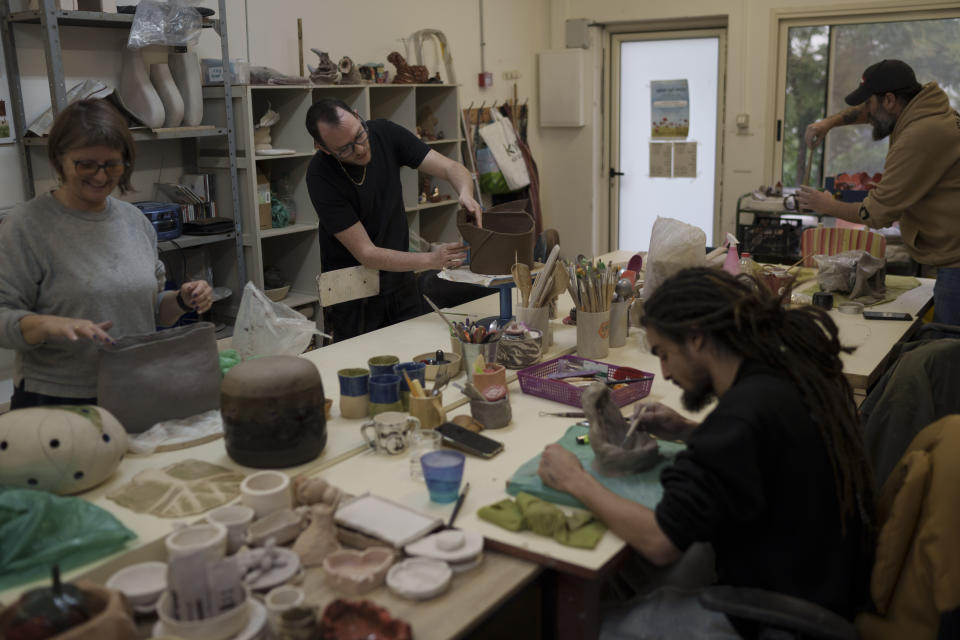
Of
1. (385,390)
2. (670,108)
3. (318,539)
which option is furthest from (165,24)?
(670,108)

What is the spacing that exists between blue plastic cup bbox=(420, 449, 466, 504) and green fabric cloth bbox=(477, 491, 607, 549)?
82 millimetres

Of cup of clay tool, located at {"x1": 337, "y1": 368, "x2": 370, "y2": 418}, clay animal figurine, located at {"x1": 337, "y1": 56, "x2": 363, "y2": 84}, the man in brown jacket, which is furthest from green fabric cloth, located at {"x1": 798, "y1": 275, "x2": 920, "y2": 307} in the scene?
clay animal figurine, located at {"x1": 337, "y1": 56, "x2": 363, "y2": 84}

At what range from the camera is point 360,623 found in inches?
52.7

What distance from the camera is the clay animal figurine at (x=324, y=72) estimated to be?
4363 mm

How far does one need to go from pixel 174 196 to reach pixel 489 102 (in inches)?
112

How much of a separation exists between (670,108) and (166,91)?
4.02 metres

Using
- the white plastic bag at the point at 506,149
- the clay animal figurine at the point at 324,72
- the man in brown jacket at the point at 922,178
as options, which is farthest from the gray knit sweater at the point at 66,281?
the white plastic bag at the point at 506,149

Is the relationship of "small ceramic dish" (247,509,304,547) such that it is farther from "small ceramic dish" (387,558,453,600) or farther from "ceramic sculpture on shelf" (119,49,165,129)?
"ceramic sculpture on shelf" (119,49,165,129)

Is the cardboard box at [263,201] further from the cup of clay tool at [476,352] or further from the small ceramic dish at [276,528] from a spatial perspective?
the small ceramic dish at [276,528]

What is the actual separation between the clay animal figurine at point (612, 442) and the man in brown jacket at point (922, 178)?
1.88 m

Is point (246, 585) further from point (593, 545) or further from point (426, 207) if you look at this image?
point (426, 207)

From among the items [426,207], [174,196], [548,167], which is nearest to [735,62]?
[548,167]

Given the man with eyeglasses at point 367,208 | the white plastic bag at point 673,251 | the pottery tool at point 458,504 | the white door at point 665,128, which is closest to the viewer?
the pottery tool at point 458,504

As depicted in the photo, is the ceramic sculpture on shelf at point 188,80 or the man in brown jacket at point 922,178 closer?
the man in brown jacket at point 922,178
